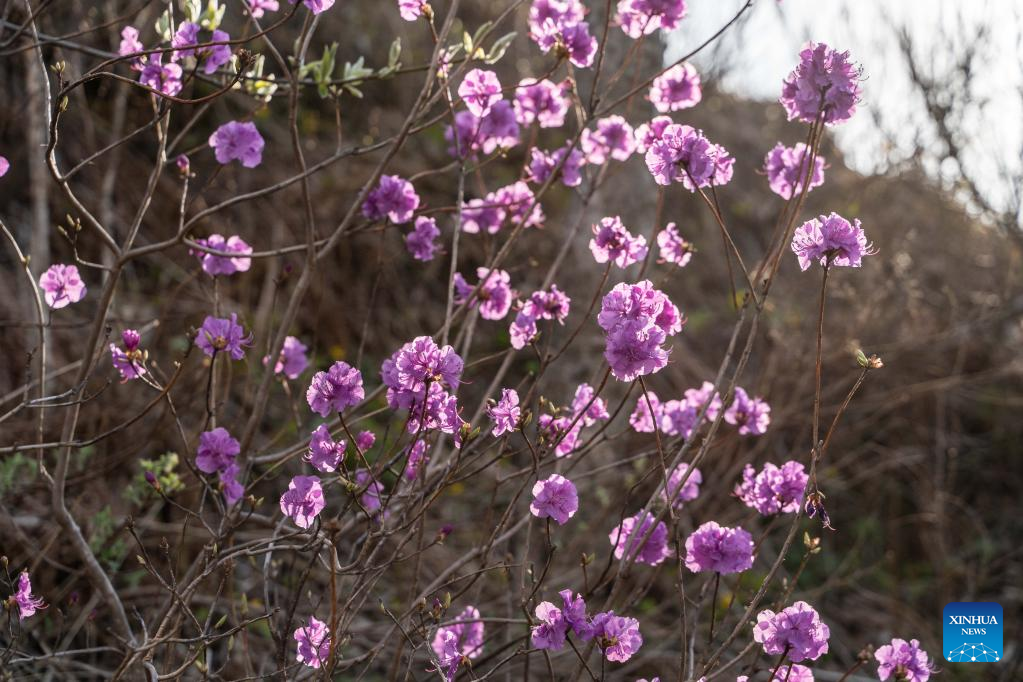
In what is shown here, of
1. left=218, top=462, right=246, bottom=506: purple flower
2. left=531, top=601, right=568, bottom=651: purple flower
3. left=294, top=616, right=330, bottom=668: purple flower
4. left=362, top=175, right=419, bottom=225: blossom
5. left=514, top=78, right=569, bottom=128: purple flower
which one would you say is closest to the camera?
left=531, top=601, right=568, bottom=651: purple flower

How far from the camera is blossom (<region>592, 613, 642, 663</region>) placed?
5.28 feet

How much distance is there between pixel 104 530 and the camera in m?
2.56

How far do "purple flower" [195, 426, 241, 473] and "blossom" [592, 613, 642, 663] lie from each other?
896mm

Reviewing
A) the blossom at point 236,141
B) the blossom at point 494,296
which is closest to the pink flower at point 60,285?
the blossom at point 236,141

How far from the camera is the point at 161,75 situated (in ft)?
6.52

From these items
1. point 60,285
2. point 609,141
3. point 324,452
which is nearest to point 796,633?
point 324,452

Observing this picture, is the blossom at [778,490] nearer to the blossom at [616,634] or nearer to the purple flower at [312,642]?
the blossom at [616,634]

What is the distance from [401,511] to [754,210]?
5.36 m

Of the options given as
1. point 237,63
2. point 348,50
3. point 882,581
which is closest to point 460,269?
point 348,50

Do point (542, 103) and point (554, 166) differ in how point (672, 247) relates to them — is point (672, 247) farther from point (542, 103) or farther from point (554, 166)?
point (542, 103)

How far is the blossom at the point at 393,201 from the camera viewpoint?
2.19 m

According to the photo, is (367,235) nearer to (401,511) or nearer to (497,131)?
(497,131)

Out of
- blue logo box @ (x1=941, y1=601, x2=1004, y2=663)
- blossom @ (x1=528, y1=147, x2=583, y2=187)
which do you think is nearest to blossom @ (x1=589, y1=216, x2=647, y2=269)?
blossom @ (x1=528, y1=147, x2=583, y2=187)

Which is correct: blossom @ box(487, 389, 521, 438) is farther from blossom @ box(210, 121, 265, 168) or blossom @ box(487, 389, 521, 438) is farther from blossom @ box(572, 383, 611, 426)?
blossom @ box(210, 121, 265, 168)
